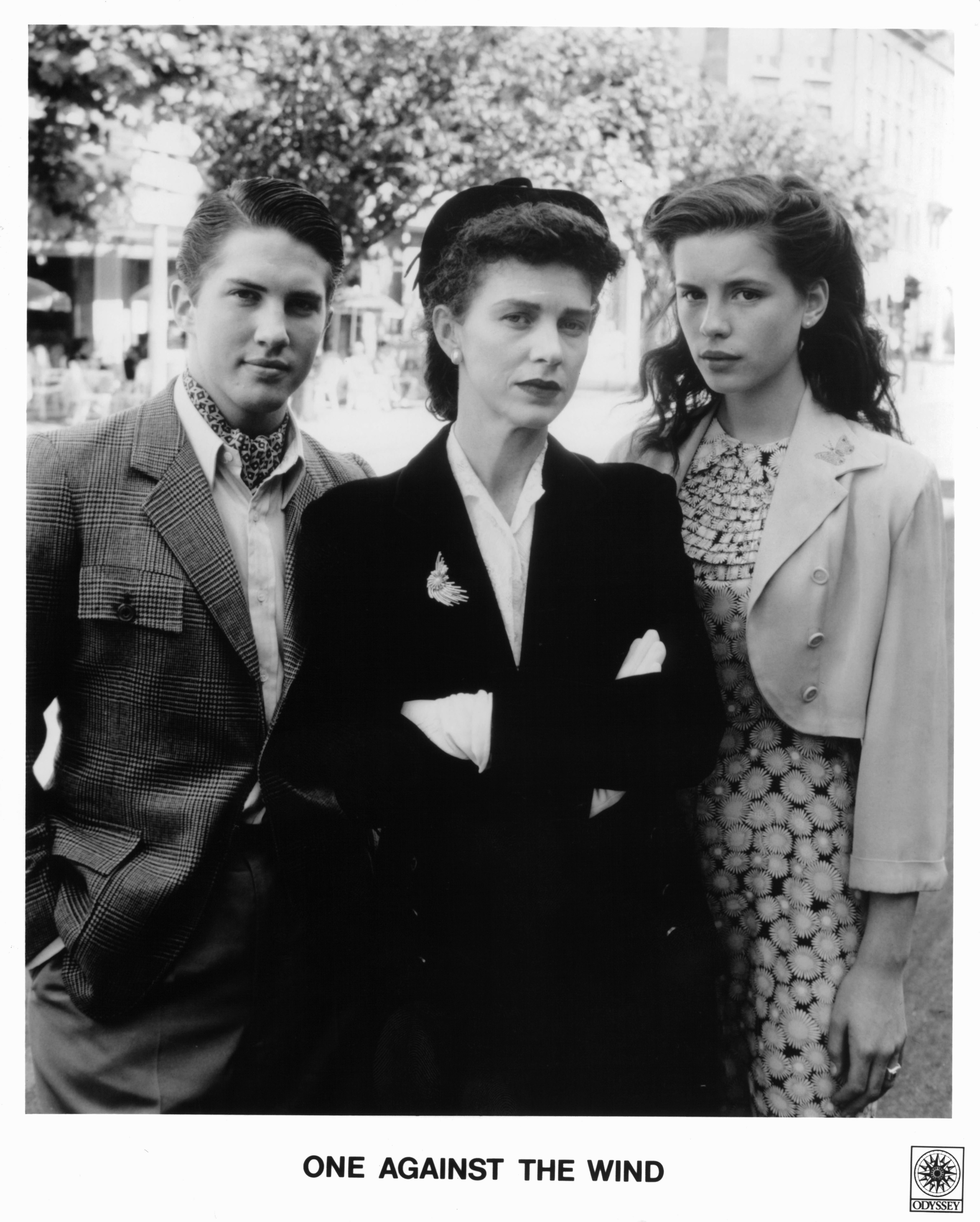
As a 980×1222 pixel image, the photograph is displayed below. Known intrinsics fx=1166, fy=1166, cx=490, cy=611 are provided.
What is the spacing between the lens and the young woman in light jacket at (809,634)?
2.85 m

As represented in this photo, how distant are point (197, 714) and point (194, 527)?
0.45 metres

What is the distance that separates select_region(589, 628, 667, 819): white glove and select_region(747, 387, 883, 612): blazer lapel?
25 cm

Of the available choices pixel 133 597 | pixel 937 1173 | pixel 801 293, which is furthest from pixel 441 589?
pixel 937 1173

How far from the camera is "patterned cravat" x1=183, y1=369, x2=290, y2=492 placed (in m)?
2.83

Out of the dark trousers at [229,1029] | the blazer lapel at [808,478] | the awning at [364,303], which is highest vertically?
the awning at [364,303]

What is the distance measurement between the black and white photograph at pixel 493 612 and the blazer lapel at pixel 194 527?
0.01m

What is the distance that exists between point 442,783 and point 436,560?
21.2 inches

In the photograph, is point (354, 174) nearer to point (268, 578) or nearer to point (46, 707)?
point (268, 578)

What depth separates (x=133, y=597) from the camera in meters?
2.75

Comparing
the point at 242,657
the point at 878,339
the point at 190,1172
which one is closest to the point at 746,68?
the point at 878,339

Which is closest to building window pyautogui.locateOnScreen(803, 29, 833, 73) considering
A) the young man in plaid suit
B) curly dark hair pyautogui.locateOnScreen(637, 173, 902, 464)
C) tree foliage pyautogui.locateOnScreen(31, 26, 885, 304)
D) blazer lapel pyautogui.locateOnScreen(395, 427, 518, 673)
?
tree foliage pyautogui.locateOnScreen(31, 26, 885, 304)

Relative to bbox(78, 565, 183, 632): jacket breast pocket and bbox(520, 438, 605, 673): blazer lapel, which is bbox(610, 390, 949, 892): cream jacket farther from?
bbox(78, 565, 183, 632): jacket breast pocket

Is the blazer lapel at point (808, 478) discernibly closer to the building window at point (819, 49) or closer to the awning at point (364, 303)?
the building window at point (819, 49)

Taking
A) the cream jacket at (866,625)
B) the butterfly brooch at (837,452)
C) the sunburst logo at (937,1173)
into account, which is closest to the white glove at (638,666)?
the cream jacket at (866,625)
